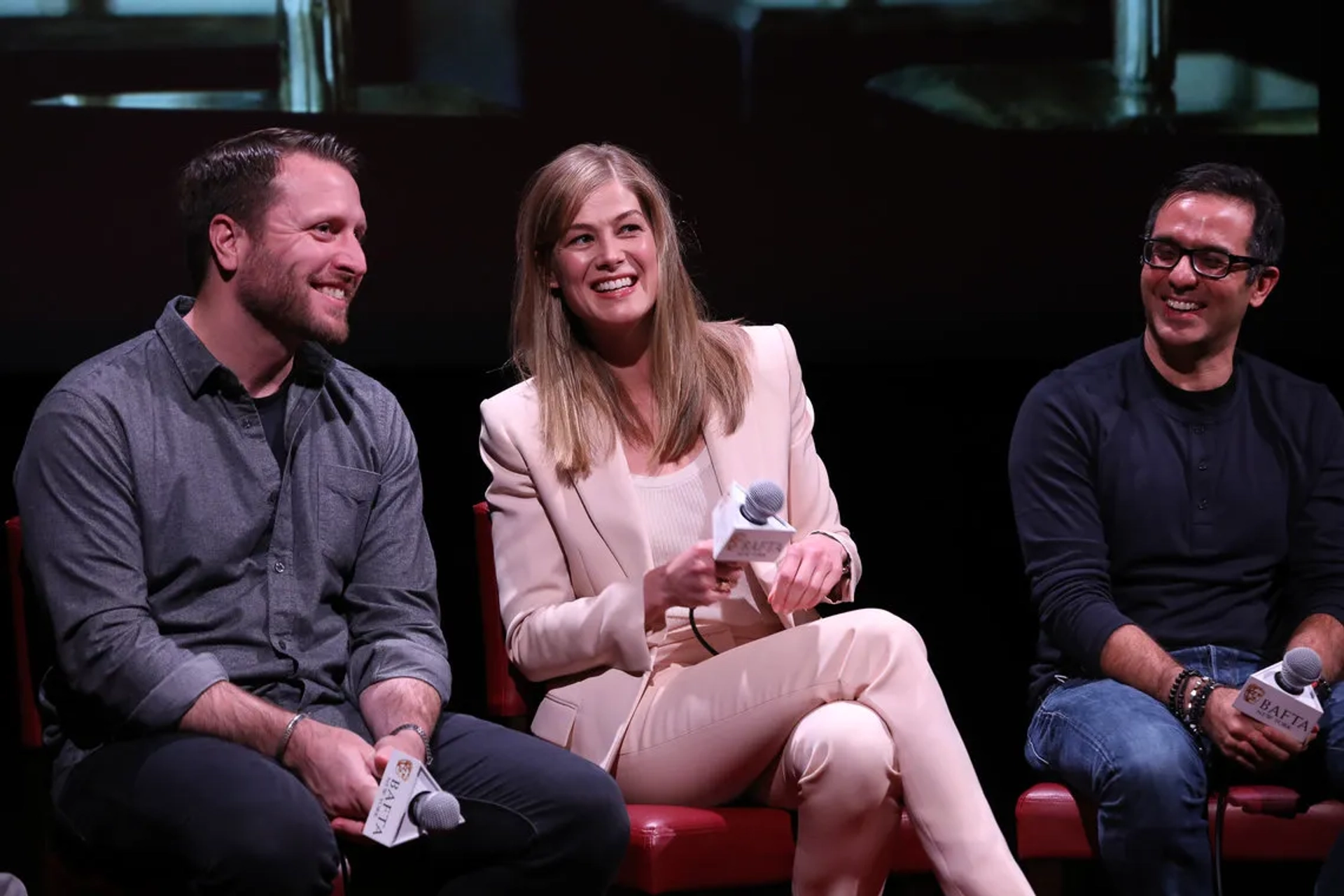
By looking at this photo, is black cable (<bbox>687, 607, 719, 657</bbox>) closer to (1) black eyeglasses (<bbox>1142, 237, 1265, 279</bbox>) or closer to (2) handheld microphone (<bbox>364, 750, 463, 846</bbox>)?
(2) handheld microphone (<bbox>364, 750, 463, 846</bbox>)

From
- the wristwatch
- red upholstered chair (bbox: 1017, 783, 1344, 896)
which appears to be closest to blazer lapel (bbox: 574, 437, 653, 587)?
red upholstered chair (bbox: 1017, 783, 1344, 896)

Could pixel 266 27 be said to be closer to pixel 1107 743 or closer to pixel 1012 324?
pixel 1012 324

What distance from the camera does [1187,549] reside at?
112 inches

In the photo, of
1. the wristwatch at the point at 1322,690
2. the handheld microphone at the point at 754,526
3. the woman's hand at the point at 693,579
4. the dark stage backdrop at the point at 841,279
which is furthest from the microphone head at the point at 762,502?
the dark stage backdrop at the point at 841,279

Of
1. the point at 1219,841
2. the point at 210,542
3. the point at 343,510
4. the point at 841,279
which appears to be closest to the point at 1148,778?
the point at 1219,841

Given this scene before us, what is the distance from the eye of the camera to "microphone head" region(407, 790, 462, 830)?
2.09 metres

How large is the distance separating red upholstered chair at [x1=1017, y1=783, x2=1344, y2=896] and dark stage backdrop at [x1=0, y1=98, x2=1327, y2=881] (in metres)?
1.20

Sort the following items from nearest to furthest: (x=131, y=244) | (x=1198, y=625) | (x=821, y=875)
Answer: (x=821, y=875)
(x=1198, y=625)
(x=131, y=244)

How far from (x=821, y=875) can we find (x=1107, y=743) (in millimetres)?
525

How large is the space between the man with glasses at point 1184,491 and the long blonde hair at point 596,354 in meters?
0.59

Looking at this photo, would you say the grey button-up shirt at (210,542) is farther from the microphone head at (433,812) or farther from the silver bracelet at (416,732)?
the microphone head at (433,812)

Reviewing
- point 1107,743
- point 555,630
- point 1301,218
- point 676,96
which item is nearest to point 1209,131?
point 1301,218

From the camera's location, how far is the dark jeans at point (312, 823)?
82.0 inches

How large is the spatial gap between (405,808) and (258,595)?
1.71 feet
